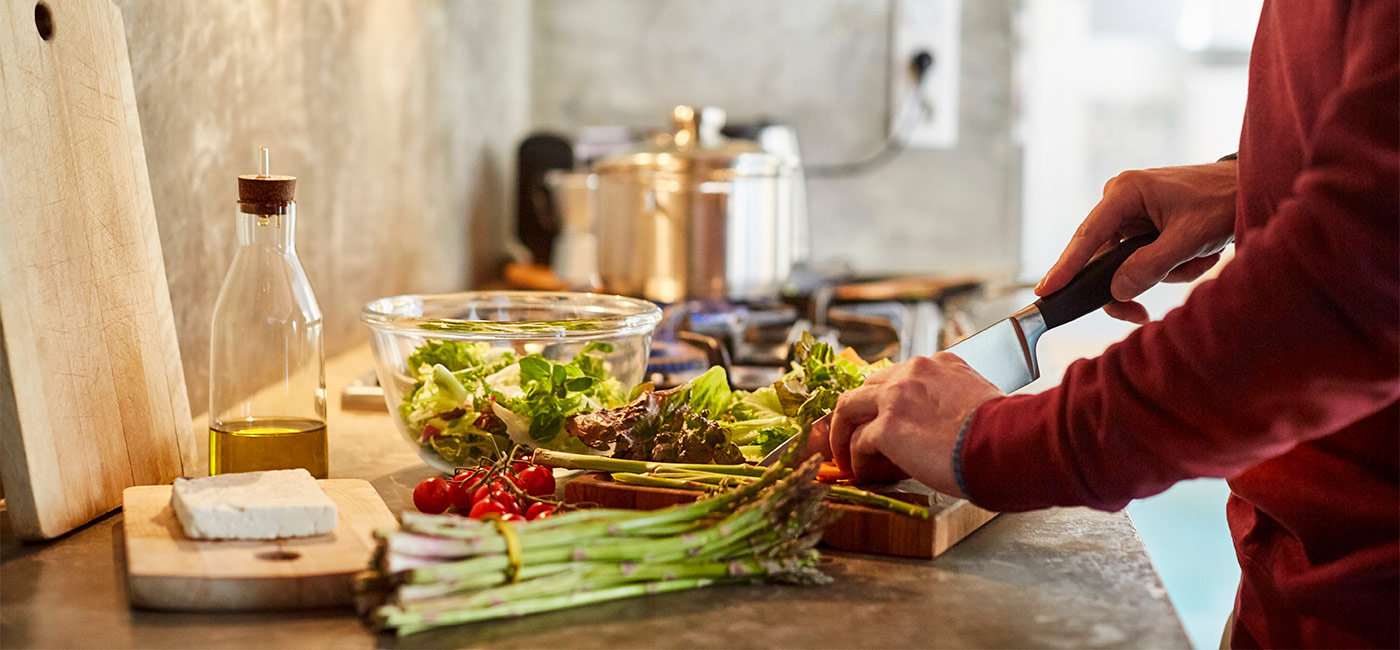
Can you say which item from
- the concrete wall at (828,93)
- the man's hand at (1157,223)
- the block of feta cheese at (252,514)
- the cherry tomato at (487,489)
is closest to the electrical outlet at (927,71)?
the concrete wall at (828,93)

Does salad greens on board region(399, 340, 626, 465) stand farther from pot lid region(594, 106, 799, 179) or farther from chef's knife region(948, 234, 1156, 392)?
pot lid region(594, 106, 799, 179)

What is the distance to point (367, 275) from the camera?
2.20 meters

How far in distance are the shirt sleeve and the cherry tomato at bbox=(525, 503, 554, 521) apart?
365mm

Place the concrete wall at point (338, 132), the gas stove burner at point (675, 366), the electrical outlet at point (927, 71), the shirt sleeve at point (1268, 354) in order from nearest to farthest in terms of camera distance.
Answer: the shirt sleeve at point (1268, 354) → the concrete wall at point (338, 132) → the gas stove burner at point (675, 366) → the electrical outlet at point (927, 71)

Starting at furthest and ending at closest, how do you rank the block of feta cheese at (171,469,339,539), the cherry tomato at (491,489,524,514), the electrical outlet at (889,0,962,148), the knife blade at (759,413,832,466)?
1. the electrical outlet at (889,0,962,148)
2. the knife blade at (759,413,832,466)
3. the cherry tomato at (491,489,524,514)
4. the block of feta cheese at (171,469,339,539)

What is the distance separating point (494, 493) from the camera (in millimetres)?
974

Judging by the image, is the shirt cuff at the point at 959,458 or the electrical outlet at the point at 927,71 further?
the electrical outlet at the point at 927,71

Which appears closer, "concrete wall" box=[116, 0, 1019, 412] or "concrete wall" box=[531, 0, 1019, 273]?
"concrete wall" box=[116, 0, 1019, 412]

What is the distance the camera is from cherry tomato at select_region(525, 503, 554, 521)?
0.94m

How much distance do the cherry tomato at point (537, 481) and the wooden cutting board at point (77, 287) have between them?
36 centimetres

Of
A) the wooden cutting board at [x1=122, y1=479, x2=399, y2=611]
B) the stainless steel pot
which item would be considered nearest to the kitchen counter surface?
the wooden cutting board at [x1=122, y1=479, x2=399, y2=611]

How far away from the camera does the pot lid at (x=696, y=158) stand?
223cm

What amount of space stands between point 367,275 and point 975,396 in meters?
1.55

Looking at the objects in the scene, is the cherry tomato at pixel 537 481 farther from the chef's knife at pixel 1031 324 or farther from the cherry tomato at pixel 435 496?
the chef's knife at pixel 1031 324
